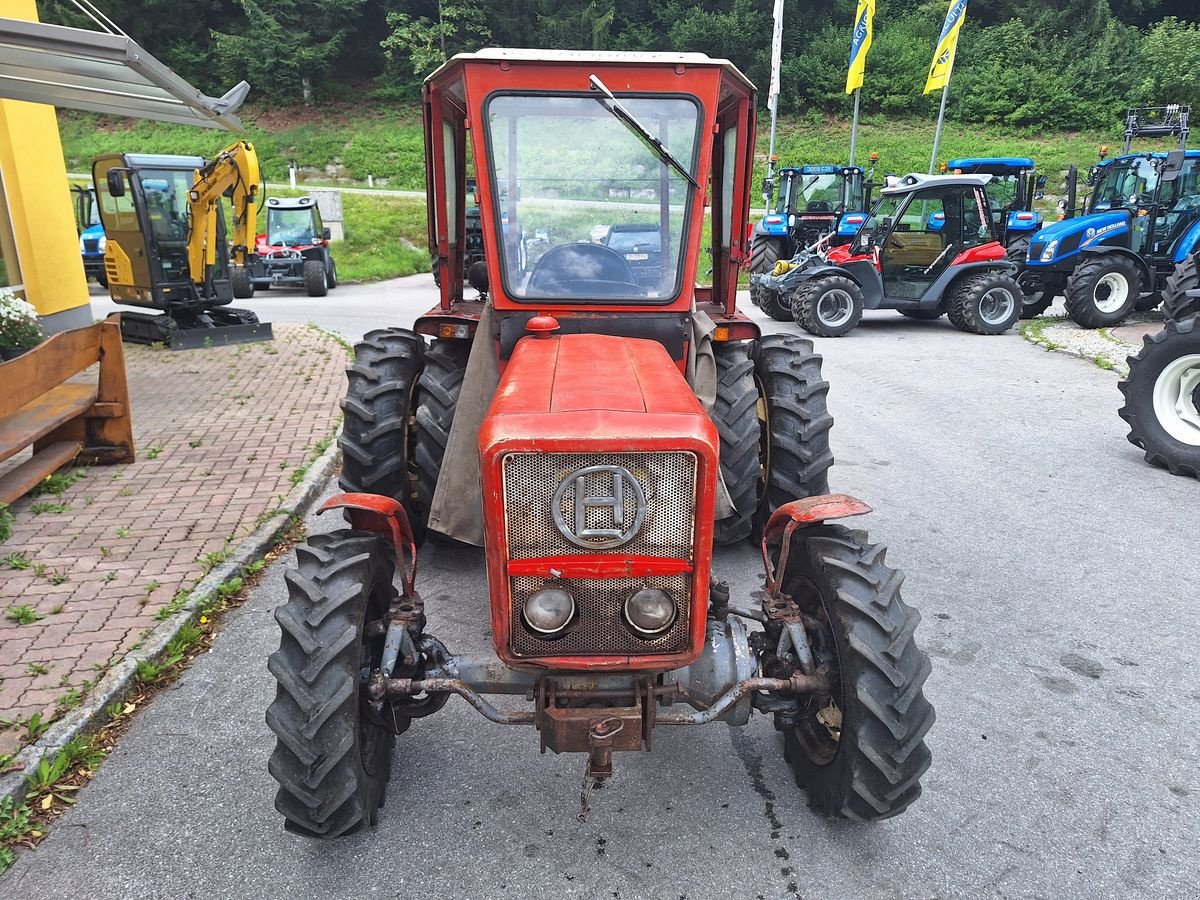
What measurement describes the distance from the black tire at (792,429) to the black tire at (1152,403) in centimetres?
332

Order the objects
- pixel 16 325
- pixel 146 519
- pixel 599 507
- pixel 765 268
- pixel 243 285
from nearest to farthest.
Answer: pixel 599 507, pixel 146 519, pixel 16 325, pixel 765 268, pixel 243 285

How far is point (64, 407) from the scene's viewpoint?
566 cm

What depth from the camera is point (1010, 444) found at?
22.2 ft

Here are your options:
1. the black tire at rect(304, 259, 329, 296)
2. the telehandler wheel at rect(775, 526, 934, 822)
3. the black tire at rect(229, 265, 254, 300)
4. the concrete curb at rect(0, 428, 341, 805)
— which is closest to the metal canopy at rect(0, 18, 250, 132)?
the concrete curb at rect(0, 428, 341, 805)

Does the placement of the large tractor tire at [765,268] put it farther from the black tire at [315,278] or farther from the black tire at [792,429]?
the black tire at [792,429]

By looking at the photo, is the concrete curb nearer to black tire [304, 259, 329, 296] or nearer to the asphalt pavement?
the asphalt pavement

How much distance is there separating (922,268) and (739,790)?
11.0 meters

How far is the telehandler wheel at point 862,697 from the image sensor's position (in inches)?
96.0

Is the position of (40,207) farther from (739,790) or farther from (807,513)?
(739,790)

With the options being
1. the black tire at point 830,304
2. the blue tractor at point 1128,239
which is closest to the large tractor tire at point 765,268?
the black tire at point 830,304

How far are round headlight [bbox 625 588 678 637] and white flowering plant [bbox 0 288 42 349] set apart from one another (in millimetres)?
7272

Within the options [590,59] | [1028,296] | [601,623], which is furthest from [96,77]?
[1028,296]

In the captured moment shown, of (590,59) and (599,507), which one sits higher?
(590,59)

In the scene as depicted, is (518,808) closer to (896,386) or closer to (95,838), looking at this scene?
(95,838)
